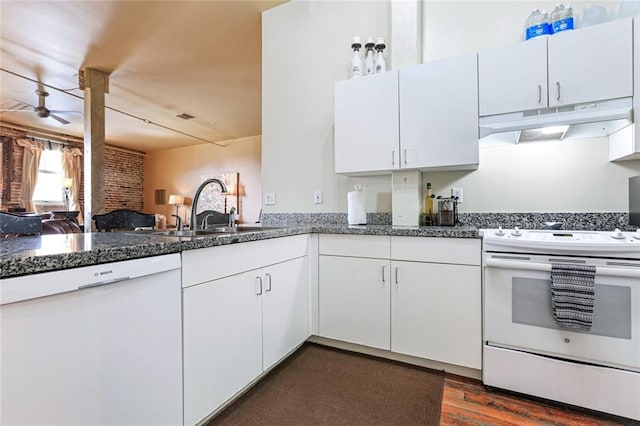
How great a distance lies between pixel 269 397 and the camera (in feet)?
5.41

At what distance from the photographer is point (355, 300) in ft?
6.93

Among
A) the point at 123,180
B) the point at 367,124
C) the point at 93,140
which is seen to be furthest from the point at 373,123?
the point at 123,180

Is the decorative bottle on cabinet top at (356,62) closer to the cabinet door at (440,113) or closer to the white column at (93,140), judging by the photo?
the cabinet door at (440,113)

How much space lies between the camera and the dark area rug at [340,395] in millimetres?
1484

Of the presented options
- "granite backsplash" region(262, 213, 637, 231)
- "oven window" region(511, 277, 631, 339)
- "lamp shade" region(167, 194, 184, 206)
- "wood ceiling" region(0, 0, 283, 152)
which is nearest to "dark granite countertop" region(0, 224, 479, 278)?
"oven window" region(511, 277, 631, 339)

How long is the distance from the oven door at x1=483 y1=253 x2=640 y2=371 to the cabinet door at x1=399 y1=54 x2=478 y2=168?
744 mm

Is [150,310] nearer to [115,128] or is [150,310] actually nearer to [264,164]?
[264,164]

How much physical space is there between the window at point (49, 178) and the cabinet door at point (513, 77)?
878 cm

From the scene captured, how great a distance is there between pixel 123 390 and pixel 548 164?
263 cm

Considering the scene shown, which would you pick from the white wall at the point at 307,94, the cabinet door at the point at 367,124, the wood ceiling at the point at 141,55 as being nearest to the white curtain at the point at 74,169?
the wood ceiling at the point at 141,55

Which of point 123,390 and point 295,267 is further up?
point 295,267

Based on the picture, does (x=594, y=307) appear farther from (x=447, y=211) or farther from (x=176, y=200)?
(x=176, y=200)

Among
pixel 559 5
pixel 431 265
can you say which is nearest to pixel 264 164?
pixel 431 265

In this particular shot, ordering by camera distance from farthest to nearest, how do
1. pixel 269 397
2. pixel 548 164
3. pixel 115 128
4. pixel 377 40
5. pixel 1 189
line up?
pixel 115 128 → pixel 1 189 → pixel 377 40 → pixel 548 164 → pixel 269 397
